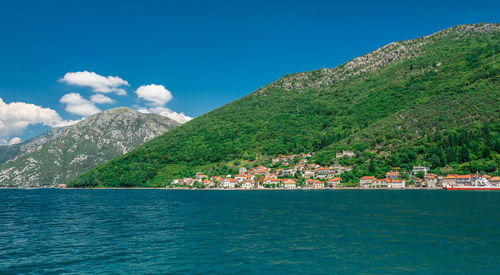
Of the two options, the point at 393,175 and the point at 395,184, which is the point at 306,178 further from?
the point at 395,184

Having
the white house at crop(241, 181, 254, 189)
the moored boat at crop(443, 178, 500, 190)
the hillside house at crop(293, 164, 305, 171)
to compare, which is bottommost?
the white house at crop(241, 181, 254, 189)

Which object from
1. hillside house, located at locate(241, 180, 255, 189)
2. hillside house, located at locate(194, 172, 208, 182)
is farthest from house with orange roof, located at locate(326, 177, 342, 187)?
hillside house, located at locate(194, 172, 208, 182)

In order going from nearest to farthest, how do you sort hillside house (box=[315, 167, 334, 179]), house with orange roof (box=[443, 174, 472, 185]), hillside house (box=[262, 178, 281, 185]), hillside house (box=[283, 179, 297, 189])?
house with orange roof (box=[443, 174, 472, 185]) < hillside house (box=[283, 179, 297, 189]) < hillside house (box=[315, 167, 334, 179]) < hillside house (box=[262, 178, 281, 185])

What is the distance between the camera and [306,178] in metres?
147

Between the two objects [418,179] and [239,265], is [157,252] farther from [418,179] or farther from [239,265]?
[418,179]

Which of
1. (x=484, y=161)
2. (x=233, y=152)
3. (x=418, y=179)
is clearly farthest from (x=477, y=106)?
(x=233, y=152)

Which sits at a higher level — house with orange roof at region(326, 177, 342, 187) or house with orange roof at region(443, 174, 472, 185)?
house with orange roof at region(443, 174, 472, 185)

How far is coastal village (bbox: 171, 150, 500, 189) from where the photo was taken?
11569 cm

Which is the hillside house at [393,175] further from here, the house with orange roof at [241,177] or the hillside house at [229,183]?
the hillside house at [229,183]

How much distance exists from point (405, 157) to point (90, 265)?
134 meters

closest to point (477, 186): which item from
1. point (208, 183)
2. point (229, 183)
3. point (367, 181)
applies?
point (367, 181)

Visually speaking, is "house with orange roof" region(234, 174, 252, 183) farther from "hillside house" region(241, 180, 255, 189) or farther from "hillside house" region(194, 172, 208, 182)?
"hillside house" region(194, 172, 208, 182)

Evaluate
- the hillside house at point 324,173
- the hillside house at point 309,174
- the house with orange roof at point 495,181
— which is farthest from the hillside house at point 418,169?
the hillside house at point 309,174

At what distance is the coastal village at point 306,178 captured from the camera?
115688 mm
